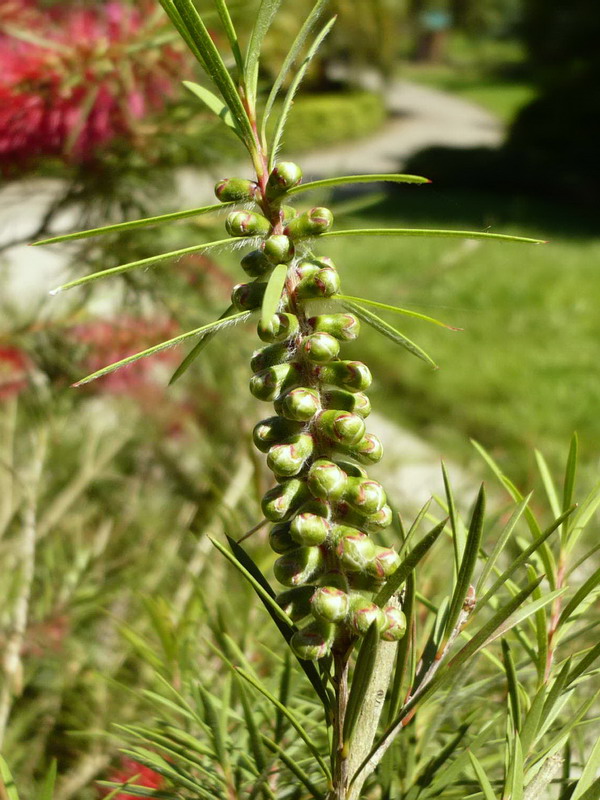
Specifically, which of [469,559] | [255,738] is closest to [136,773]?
[255,738]

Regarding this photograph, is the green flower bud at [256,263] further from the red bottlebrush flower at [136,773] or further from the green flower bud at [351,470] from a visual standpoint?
the red bottlebrush flower at [136,773]

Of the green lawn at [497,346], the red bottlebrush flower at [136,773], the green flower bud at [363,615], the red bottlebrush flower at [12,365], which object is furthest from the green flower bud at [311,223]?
the green lawn at [497,346]

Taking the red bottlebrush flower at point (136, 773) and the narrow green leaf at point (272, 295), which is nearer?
the narrow green leaf at point (272, 295)

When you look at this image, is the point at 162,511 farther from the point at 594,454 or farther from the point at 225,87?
the point at 594,454

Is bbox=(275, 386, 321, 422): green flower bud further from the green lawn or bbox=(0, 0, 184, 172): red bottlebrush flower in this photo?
the green lawn

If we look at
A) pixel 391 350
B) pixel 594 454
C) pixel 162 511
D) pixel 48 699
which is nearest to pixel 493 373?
pixel 391 350

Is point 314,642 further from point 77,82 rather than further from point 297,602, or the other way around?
point 77,82

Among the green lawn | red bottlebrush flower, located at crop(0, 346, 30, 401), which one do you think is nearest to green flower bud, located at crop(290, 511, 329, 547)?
red bottlebrush flower, located at crop(0, 346, 30, 401)
